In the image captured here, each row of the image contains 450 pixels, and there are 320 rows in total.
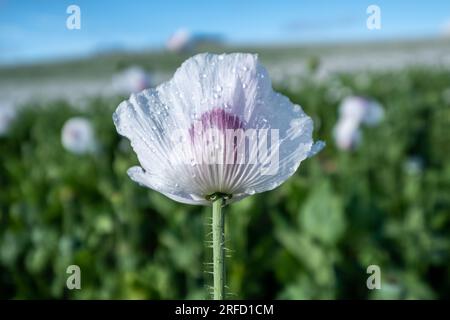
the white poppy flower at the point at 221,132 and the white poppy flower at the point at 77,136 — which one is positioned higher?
the white poppy flower at the point at 77,136

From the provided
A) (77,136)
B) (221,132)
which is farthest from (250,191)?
(77,136)

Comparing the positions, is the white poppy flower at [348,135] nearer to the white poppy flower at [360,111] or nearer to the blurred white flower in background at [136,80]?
the white poppy flower at [360,111]

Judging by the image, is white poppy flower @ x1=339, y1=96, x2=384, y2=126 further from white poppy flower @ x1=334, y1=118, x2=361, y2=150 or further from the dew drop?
the dew drop

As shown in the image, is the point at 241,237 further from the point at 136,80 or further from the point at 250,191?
the point at 250,191

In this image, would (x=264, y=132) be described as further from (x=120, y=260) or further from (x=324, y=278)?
(x=120, y=260)

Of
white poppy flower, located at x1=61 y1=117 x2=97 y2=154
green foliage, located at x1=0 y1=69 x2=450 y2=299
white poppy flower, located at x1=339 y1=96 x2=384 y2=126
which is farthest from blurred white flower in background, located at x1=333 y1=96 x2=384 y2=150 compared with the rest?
white poppy flower, located at x1=61 y1=117 x2=97 y2=154

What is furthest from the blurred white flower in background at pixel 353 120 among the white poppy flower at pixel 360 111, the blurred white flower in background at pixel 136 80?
the blurred white flower in background at pixel 136 80

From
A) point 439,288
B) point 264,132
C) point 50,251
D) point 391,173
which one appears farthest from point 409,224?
point 264,132
